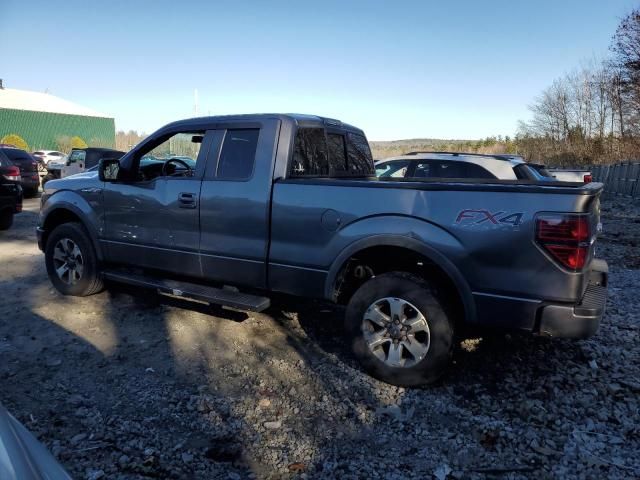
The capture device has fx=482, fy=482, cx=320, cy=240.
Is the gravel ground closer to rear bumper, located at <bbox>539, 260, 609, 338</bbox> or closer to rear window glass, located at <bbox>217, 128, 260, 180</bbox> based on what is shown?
rear bumper, located at <bbox>539, 260, 609, 338</bbox>

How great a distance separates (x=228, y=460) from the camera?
9.07ft

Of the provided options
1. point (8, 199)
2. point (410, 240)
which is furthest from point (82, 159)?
point (410, 240)

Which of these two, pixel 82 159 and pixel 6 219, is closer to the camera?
pixel 6 219

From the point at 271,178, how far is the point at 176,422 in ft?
6.57

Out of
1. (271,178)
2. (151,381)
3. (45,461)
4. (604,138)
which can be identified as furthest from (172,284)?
(604,138)

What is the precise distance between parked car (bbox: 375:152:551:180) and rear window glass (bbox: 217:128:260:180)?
4771mm

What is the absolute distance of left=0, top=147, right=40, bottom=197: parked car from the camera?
15.0 metres

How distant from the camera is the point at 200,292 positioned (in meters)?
4.33

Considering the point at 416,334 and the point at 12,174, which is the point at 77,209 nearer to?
the point at 416,334

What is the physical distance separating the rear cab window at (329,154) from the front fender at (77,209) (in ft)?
7.55

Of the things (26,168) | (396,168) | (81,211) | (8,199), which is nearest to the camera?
(81,211)

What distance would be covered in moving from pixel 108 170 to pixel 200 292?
1785 millimetres

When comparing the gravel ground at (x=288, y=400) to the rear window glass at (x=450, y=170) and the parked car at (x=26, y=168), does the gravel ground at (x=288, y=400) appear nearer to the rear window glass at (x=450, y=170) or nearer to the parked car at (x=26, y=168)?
the rear window glass at (x=450, y=170)

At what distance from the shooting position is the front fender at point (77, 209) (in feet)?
16.8
